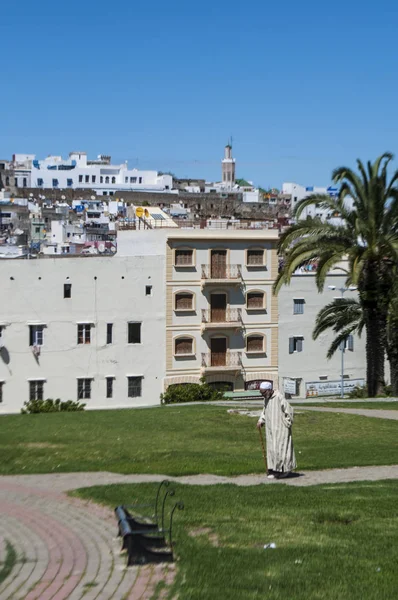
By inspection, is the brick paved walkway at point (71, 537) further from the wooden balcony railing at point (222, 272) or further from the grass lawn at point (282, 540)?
the wooden balcony railing at point (222, 272)

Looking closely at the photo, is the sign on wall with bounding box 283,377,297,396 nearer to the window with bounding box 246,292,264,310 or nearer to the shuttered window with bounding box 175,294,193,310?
the window with bounding box 246,292,264,310

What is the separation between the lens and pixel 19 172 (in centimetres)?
15838

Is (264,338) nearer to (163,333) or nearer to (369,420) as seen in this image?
(163,333)

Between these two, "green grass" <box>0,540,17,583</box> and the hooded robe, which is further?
the hooded robe

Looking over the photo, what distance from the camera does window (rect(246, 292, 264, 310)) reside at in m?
50.2

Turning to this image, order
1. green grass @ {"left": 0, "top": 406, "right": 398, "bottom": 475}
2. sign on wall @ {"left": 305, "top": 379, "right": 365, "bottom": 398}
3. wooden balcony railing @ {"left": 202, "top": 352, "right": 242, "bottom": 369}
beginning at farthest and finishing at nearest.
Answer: sign on wall @ {"left": 305, "top": 379, "right": 365, "bottom": 398} → wooden balcony railing @ {"left": 202, "top": 352, "right": 242, "bottom": 369} → green grass @ {"left": 0, "top": 406, "right": 398, "bottom": 475}

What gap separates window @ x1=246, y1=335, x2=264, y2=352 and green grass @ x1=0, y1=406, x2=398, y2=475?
27.1 meters

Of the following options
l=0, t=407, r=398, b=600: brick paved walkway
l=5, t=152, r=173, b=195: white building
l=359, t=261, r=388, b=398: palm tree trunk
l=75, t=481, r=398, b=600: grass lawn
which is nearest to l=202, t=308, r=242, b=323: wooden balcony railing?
l=359, t=261, r=388, b=398: palm tree trunk

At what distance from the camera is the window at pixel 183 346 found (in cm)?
4866

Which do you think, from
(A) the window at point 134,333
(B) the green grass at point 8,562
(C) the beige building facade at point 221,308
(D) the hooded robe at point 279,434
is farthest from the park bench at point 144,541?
(C) the beige building facade at point 221,308

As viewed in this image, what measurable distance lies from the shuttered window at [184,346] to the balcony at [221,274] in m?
3.05

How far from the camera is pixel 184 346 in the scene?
48.9m

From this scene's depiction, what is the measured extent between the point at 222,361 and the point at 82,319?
327 inches

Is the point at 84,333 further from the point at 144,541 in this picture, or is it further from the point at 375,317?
the point at 144,541
